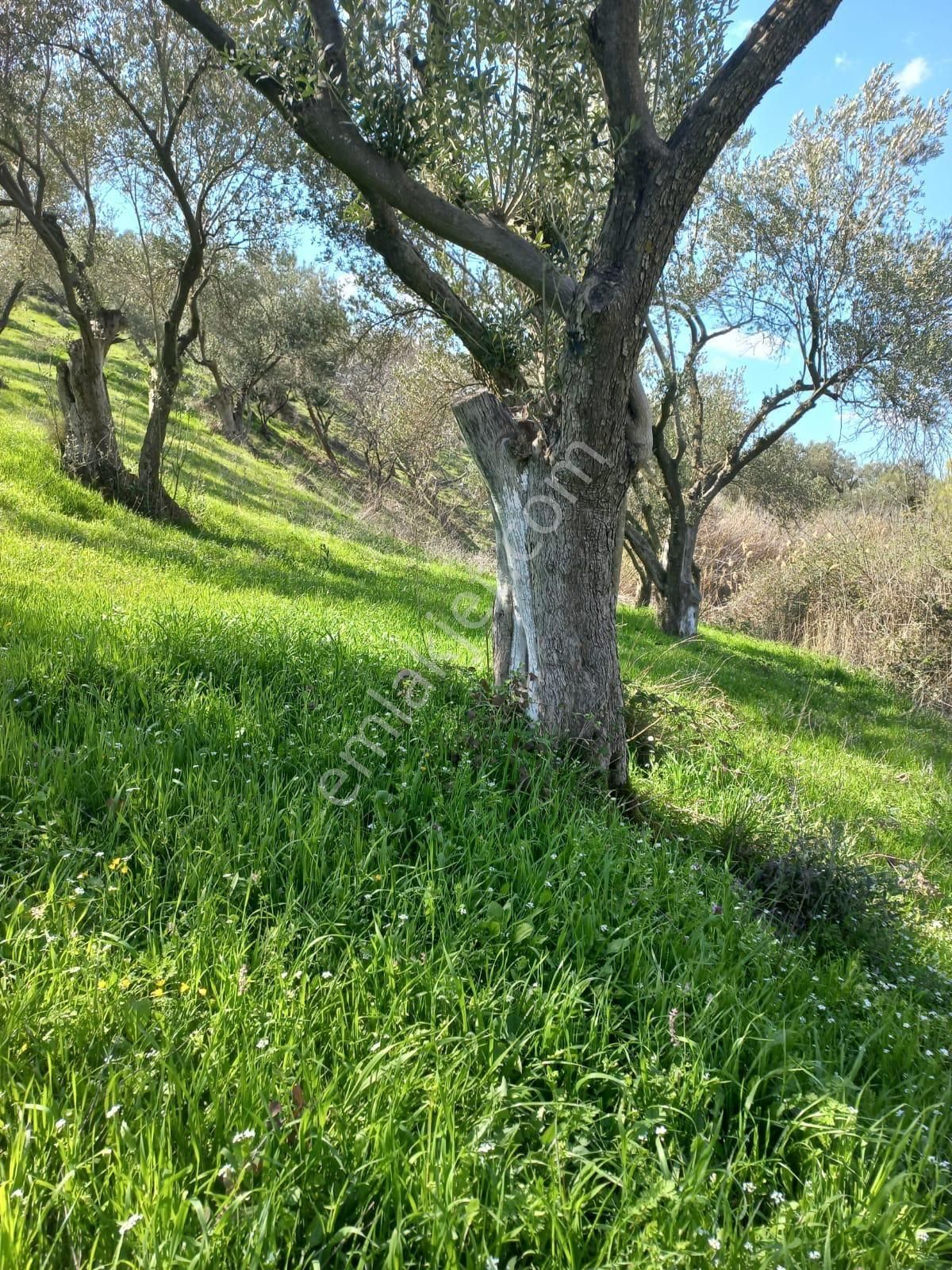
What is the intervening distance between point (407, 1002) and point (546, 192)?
5.20m

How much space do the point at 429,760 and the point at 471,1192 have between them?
2.36 meters

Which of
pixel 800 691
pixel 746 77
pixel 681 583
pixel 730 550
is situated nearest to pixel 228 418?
pixel 730 550

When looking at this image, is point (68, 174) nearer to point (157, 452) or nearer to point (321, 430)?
point (157, 452)

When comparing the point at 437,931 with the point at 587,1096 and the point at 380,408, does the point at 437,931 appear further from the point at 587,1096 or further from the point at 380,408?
the point at 380,408

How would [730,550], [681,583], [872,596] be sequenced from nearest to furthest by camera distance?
[681,583], [872,596], [730,550]

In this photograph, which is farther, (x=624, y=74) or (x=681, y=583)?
(x=681, y=583)

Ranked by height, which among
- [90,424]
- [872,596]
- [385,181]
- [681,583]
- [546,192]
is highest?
[546,192]

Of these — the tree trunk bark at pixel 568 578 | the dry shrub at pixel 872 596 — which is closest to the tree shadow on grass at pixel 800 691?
the dry shrub at pixel 872 596

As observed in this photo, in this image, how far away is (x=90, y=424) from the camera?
32.6ft

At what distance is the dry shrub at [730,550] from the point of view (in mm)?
18859

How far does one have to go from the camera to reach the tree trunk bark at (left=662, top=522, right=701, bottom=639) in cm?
1261

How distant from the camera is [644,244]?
13.4 ft

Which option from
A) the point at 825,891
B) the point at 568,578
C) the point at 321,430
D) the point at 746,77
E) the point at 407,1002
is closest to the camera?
the point at 407,1002

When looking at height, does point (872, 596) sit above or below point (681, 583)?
above
